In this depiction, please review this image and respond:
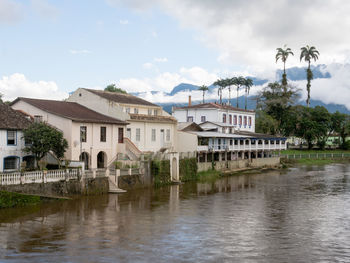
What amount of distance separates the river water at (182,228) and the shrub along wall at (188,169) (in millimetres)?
8162

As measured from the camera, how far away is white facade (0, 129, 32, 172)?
3669 centimetres

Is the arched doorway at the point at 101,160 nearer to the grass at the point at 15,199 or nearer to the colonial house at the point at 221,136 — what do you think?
the grass at the point at 15,199

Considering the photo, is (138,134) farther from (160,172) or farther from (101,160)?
(160,172)

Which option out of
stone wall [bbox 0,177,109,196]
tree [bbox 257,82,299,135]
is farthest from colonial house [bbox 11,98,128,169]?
tree [bbox 257,82,299,135]

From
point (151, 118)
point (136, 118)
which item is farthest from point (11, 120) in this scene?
point (151, 118)

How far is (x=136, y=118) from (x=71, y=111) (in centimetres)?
857

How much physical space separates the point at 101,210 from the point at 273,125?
68216 millimetres

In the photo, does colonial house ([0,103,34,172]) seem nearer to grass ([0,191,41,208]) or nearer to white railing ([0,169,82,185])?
white railing ([0,169,82,185])

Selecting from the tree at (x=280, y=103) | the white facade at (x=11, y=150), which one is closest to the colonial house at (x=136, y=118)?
the white facade at (x=11, y=150)

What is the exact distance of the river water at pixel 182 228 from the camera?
21.5 meters

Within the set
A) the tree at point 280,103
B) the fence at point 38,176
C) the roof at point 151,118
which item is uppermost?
the tree at point 280,103

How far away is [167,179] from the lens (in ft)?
158

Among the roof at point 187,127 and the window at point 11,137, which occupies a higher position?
the roof at point 187,127

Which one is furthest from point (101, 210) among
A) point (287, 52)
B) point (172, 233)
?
point (287, 52)
